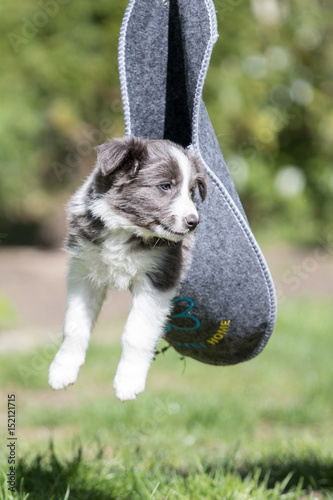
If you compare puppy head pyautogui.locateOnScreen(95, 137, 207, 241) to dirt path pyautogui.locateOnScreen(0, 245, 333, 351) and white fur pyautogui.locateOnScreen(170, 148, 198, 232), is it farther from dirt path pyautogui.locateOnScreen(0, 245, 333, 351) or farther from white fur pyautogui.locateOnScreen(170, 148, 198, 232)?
dirt path pyautogui.locateOnScreen(0, 245, 333, 351)

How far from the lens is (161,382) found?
23.2ft

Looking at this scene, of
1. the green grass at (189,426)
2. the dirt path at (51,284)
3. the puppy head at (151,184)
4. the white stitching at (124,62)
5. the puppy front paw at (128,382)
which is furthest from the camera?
the dirt path at (51,284)

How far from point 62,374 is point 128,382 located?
25 centimetres

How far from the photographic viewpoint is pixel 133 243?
2760 mm

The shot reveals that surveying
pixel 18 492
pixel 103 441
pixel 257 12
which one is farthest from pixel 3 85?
pixel 18 492

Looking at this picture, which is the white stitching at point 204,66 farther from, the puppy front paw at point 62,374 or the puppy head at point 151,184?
the puppy front paw at point 62,374

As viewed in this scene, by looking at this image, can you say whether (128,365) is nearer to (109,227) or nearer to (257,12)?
(109,227)

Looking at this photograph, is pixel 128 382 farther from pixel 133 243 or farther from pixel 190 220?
pixel 190 220

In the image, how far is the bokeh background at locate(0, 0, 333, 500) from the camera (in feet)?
14.1

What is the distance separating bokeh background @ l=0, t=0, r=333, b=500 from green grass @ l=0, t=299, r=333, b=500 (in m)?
0.02

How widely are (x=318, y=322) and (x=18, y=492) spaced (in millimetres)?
5854

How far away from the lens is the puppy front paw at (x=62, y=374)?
2600 millimetres

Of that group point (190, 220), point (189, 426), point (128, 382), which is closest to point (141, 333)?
point (128, 382)

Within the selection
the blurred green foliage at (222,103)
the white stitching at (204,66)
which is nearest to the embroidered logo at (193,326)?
the white stitching at (204,66)
